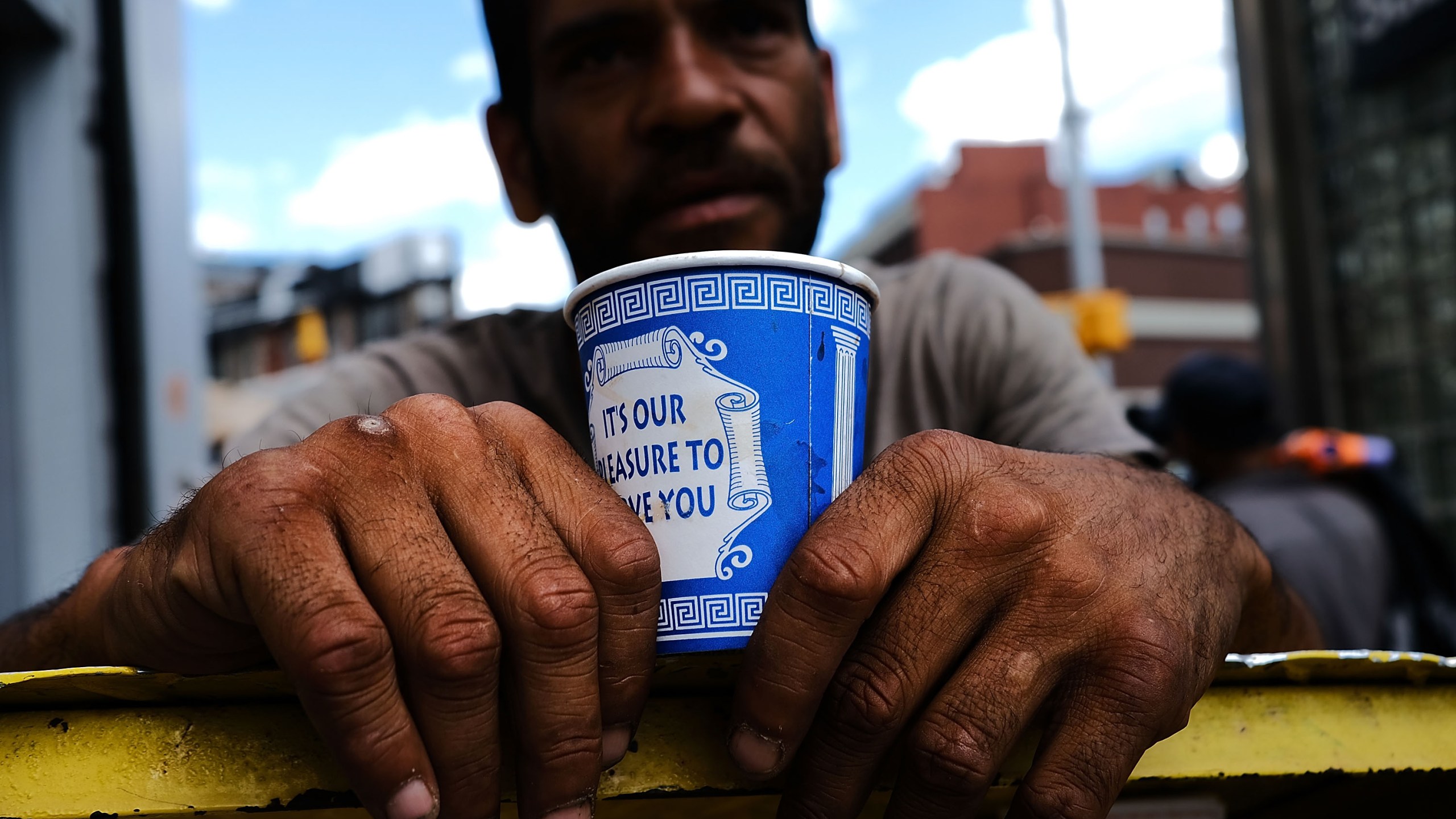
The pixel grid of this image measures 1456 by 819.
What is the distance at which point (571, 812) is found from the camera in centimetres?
77

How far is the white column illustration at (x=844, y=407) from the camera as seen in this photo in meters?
0.95

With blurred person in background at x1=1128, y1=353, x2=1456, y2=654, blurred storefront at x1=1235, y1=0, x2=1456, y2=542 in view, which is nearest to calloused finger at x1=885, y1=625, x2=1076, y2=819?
blurred person in background at x1=1128, y1=353, x2=1456, y2=654

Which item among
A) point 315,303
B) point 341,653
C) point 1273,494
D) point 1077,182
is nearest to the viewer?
point 341,653

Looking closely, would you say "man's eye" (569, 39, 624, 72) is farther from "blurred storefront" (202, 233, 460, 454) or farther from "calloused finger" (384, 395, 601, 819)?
"blurred storefront" (202, 233, 460, 454)

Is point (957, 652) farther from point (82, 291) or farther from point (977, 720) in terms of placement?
point (82, 291)

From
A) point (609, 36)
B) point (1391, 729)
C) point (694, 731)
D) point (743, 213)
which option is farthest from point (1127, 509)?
point (609, 36)

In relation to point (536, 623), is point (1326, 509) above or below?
below

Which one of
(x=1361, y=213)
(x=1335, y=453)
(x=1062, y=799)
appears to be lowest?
(x=1335, y=453)

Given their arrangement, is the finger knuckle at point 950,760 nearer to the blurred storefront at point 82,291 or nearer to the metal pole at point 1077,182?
the blurred storefront at point 82,291

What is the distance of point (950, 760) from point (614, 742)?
26 centimetres

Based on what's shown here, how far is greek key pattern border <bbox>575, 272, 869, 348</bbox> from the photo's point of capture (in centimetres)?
91

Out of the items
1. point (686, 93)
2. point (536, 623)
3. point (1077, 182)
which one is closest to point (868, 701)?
point (536, 623)

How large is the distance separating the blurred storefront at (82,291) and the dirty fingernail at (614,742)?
2576 mm

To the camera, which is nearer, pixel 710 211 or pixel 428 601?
pixel 428 601
